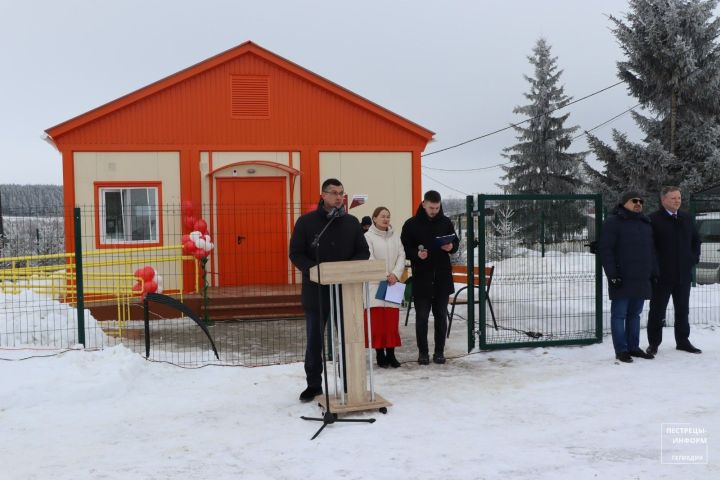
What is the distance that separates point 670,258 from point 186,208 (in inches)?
314

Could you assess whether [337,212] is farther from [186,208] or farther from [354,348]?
[186,208]

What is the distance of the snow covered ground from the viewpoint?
4074mm

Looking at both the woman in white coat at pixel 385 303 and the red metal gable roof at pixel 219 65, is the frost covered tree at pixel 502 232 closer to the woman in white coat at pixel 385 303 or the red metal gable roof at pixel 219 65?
the woman in white coat at pixel 385 303

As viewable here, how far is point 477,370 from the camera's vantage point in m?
6.57

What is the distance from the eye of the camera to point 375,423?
4.93 m

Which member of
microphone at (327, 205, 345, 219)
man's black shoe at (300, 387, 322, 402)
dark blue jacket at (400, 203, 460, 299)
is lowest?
man's black shoe at (300, 387, 322, 402)

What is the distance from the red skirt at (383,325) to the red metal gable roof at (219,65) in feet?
23.1

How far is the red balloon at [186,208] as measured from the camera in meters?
11.2

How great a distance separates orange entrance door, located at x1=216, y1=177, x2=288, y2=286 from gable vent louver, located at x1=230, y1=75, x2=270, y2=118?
1.30 meters

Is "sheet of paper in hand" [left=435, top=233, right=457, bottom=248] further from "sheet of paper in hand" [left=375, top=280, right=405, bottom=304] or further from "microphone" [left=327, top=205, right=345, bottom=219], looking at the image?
"microphone" [left=327, top=205, right=345, bottom=219]

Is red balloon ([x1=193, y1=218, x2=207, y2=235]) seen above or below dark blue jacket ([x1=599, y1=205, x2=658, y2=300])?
above

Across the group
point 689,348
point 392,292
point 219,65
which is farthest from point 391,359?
point 219,65

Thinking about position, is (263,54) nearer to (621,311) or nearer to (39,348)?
(39,348)

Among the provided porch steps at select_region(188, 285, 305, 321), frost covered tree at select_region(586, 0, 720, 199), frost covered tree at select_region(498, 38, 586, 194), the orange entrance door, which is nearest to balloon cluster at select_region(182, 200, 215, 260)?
porch steps at select_region(188, 285, 305, 321)
